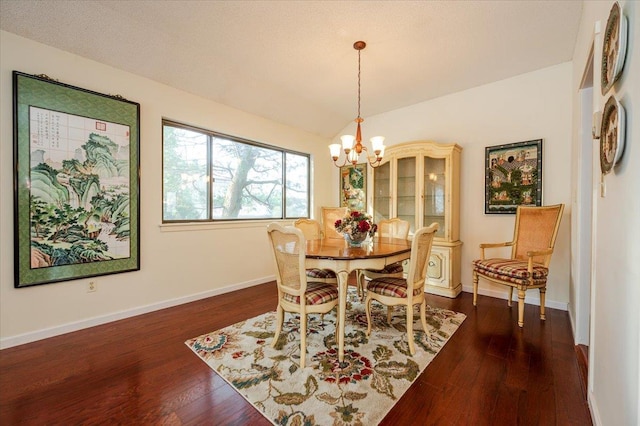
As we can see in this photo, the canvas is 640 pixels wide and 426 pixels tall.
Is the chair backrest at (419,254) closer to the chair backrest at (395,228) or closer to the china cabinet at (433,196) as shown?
the chair backrest at (395,228)

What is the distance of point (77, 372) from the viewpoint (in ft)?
6.07

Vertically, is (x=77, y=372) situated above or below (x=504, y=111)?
below

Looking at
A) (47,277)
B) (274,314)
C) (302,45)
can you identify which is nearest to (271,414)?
(274,314)

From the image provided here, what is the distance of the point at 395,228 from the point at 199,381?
253 centimetres

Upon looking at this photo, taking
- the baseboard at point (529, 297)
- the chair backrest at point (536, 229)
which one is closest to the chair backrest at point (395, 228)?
the chair backrest at point (536, 229)

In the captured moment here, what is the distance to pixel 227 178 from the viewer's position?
383 cm

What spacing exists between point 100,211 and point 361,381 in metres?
2.83

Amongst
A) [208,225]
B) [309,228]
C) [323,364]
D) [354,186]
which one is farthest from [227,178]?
[323,364]

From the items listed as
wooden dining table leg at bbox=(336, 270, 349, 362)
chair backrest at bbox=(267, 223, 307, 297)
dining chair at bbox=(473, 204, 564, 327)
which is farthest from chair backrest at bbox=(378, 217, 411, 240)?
chair backrest at bbox=(267, 223, 307, 297)

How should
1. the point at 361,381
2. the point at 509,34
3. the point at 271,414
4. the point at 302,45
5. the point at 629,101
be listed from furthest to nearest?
the point at 302,45 → the point at 509,34 → the point at 361,381 → the point at 271,414 → the point at 629,101

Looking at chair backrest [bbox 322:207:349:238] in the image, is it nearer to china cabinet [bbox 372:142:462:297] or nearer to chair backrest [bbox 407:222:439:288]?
china cabinet [bbox 372:142:462:297]

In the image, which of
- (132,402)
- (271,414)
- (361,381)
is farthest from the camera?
(361,381)

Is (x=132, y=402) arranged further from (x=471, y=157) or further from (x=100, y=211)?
(x=471, y=157)

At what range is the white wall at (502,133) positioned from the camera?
2.98 metres
